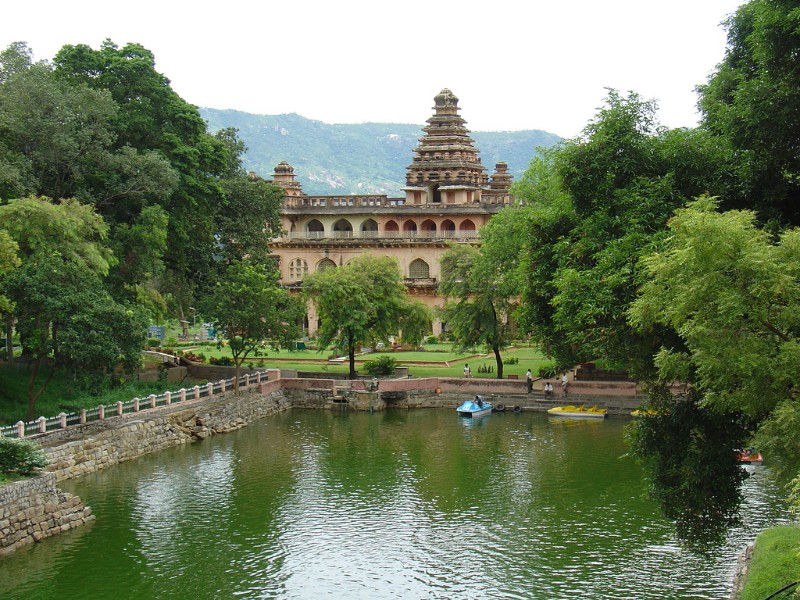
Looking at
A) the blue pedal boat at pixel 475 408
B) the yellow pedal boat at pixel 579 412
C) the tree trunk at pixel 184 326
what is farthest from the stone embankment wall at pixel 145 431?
the tree trunk at pixel 184 326

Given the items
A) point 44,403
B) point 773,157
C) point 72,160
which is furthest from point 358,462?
point 773,157

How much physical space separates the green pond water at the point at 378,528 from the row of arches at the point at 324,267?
94.6 ft

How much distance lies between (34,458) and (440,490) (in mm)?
9635

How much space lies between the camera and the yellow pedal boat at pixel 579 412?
36094mm

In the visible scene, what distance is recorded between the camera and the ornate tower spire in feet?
201

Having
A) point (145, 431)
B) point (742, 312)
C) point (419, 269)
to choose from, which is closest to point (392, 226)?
point (419, 269)

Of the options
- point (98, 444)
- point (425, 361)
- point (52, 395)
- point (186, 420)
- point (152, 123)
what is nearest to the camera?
point (98, 444)

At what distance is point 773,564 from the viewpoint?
52.0 ft

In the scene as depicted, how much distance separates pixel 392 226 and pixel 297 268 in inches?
247

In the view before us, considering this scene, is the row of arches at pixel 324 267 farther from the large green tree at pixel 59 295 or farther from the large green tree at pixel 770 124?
the large green tree at pixel 770 124

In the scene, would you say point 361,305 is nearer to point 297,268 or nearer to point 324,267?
point 324,267

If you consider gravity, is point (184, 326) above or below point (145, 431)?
above

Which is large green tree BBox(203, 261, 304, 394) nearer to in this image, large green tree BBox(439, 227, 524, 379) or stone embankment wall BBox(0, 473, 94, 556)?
large green tree BBox(439, 227, 524, 379)

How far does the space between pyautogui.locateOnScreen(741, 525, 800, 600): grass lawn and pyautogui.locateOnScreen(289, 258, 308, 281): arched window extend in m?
46.9
